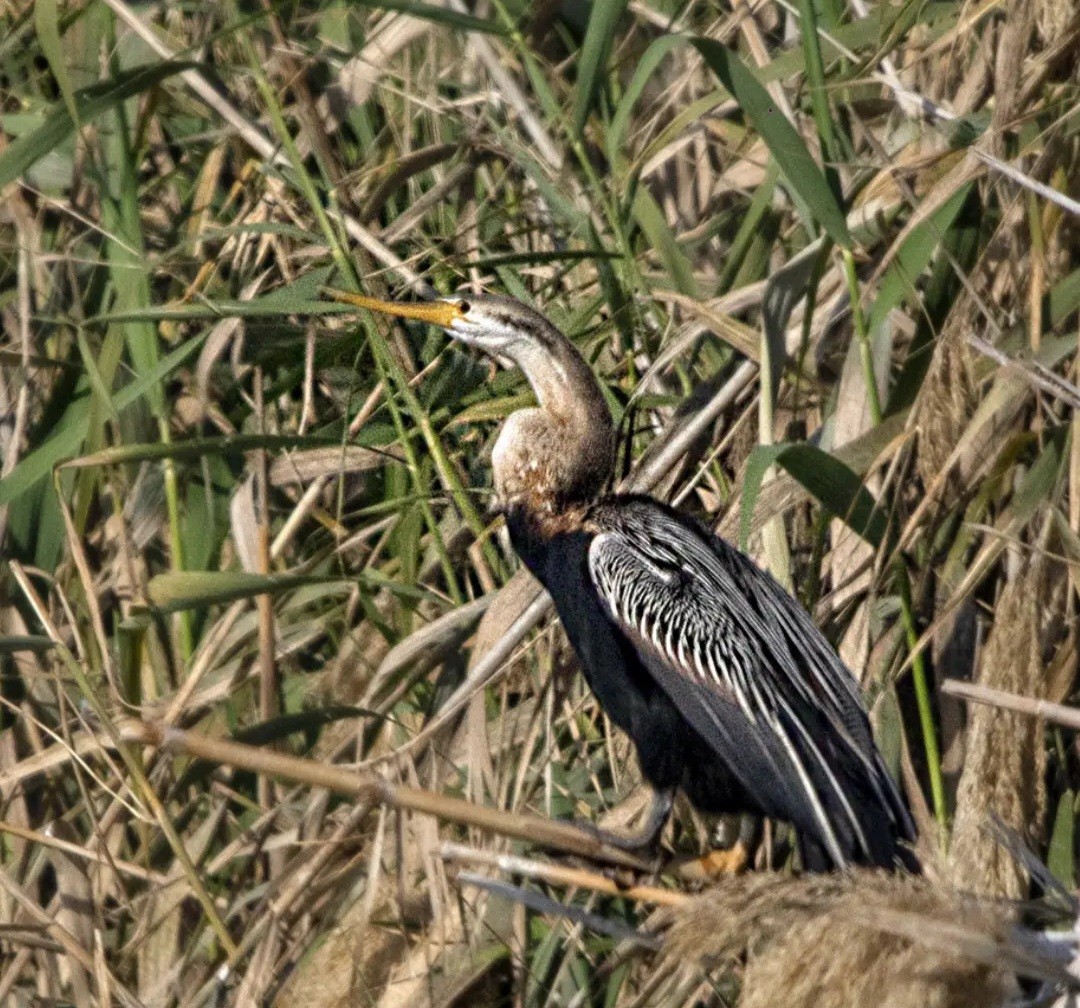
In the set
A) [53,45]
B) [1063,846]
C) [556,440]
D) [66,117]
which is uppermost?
[53,45]

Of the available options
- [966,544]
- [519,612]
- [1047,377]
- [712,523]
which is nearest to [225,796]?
[519,612]

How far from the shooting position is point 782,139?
8.25 feet

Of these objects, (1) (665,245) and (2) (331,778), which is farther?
(1) (665,245)

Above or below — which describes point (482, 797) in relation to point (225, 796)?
above

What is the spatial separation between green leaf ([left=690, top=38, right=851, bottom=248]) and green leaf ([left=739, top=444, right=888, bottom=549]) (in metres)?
0.31

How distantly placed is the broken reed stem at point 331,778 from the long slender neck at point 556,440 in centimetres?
83

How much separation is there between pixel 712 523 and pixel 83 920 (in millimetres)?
1224

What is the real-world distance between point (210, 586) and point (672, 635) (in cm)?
70

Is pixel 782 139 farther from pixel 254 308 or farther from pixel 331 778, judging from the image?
pixel 331 778

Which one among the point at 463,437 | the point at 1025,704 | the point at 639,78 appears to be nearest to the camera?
the point at 1025,704

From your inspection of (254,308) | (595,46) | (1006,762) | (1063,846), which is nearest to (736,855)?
(1063,846)

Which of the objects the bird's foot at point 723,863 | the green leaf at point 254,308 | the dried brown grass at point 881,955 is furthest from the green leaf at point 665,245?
the dried brown grass at point 881,955

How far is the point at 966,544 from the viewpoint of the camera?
8.52 ft

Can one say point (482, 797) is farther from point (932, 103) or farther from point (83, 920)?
point (932, 103)
